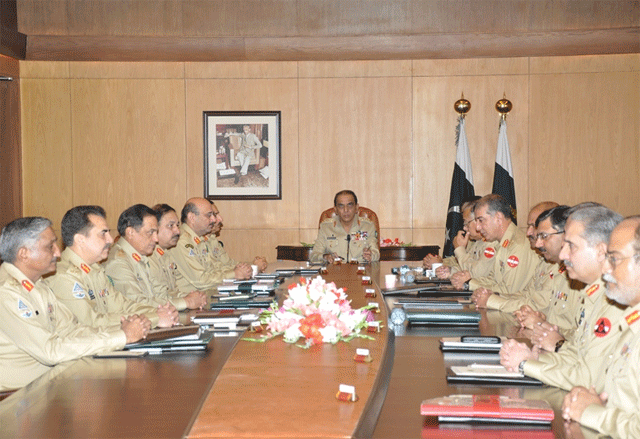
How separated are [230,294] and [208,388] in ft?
7.74

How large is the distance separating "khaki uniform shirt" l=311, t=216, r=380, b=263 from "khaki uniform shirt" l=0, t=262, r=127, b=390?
4469 mm

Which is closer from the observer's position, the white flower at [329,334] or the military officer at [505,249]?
the white flower at [329,334]

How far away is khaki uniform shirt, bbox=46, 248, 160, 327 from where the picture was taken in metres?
3.76

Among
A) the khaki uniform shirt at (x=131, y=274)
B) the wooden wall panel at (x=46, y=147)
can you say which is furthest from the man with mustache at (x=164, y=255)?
the wooden wall panel at (x=46, y=147)

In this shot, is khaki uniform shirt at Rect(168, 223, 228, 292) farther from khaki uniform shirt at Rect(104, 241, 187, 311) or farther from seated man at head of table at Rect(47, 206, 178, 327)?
seated man at head of table at Rect(47, 206, 178, 327)

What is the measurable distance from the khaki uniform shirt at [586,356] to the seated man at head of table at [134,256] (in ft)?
9.05

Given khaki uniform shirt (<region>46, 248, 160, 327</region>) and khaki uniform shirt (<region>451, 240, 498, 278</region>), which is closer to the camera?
khaki uniform shirt (<region>46, 248, 160, 327</region>)

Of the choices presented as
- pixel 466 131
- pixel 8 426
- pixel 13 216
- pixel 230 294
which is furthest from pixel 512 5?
pixel 8 426

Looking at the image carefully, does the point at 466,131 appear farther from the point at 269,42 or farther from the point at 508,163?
the point at 269,42

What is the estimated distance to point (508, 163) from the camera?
8492mm

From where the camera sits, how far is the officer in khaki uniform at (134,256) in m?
4.70

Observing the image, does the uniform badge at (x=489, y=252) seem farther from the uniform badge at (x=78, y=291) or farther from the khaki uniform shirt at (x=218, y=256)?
the uniform badge at (x=78, y=291)

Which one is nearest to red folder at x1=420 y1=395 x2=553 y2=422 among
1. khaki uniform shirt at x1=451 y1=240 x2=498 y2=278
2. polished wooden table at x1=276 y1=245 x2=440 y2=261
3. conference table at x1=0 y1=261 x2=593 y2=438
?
conference table at x1=0 y1=261 x2=593 y2=438

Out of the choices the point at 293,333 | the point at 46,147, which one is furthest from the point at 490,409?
the point at 46,147
